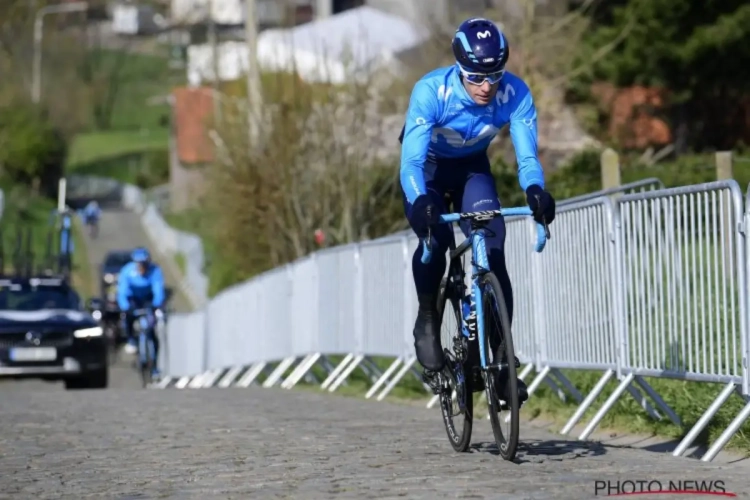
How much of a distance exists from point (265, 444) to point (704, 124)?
38.0 m

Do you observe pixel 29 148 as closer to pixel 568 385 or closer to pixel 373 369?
pixel 373 369

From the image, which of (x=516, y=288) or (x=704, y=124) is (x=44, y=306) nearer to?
(x=516, y=288)

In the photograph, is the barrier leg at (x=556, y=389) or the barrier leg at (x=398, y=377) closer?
the barrier leg at (x=556, y=389)

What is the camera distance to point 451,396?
8969 mm

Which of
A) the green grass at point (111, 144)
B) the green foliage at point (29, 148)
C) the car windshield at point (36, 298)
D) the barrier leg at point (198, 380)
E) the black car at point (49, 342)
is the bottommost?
the barrier leg at point (198, 380)

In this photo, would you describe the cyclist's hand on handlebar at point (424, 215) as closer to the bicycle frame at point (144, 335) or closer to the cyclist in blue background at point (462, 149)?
the cyclist in blue background at point (462, 149)

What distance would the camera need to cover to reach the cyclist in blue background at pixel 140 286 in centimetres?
2366

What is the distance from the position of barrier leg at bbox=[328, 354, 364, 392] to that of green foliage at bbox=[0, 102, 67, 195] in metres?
86.1

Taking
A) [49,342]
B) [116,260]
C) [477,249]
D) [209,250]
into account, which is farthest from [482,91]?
[116,260]

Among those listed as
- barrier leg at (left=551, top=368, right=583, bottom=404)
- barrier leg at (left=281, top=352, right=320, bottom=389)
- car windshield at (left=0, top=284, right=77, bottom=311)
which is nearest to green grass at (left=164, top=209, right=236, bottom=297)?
car windshield at (left=0, top=284, right=77, bottom=311)

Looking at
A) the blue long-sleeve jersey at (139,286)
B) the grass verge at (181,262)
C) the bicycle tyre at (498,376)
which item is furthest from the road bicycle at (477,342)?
the grass verge at (181,262)

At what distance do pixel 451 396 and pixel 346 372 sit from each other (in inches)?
320

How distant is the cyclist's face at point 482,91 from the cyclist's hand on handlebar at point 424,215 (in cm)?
56

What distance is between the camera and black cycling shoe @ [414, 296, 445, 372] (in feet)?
28.9
